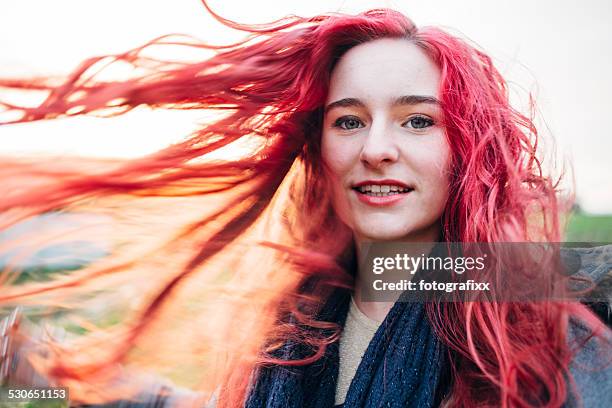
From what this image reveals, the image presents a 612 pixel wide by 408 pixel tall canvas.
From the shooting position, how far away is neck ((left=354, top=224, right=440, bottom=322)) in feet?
4.34

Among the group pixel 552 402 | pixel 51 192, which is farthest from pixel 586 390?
pixel 51 192

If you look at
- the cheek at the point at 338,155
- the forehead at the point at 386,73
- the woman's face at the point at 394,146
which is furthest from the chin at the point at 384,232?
the forehead at the point at 386,73

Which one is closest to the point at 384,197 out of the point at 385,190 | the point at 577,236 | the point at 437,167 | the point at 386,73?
the point at 385,190

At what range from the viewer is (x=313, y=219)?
1.56 metres

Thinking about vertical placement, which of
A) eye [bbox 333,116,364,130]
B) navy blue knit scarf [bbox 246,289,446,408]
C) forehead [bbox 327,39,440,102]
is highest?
forehead [bbox 327,39,440,102]

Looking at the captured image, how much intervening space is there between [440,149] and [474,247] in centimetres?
20

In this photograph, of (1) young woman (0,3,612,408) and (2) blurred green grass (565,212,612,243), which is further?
(2) blurred green grass (565,212,612,243)

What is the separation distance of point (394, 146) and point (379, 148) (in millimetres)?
31

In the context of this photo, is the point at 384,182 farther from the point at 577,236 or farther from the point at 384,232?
the point at 577,236

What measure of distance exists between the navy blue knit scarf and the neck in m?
0.07

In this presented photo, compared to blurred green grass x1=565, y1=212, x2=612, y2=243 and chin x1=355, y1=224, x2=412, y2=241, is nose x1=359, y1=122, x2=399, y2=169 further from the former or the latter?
blurred green grass x1=565, y1=212, x2=612, y2=243

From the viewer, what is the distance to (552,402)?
1049 millimetres

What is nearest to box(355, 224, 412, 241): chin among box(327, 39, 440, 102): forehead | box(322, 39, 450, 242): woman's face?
box(322, 39, 450, 242): woman's face

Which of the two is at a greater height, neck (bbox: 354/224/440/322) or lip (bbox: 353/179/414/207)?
lip (bbox: 353/179/414/207)
